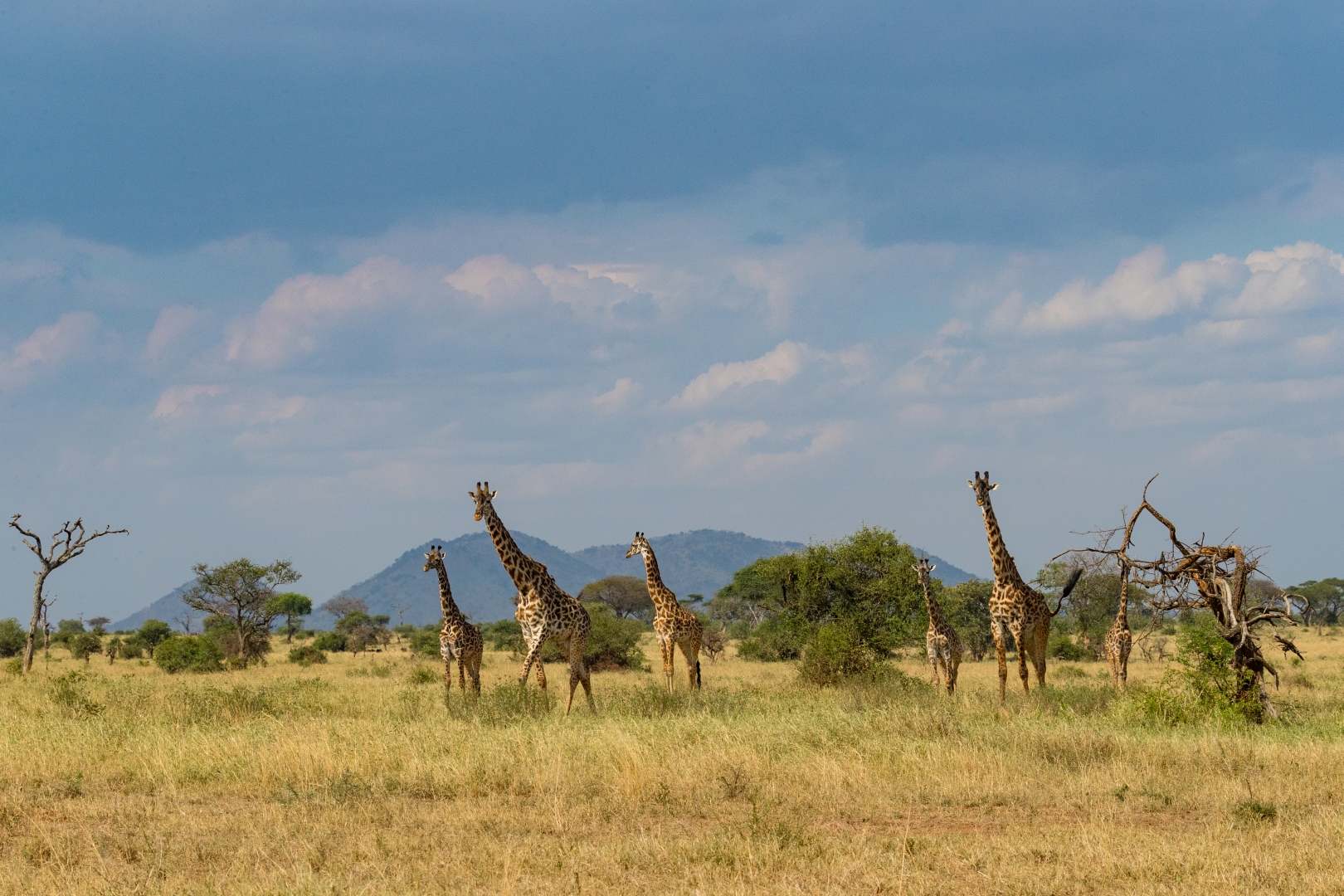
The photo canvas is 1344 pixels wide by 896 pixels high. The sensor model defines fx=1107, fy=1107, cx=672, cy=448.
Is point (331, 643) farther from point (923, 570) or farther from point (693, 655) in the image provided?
point (923, 570)

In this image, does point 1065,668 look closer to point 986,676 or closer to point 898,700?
point 986,676

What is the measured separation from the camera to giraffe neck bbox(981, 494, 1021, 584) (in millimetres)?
18969

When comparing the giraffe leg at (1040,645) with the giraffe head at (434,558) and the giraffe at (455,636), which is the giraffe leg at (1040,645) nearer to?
the giraffe at (455,636)

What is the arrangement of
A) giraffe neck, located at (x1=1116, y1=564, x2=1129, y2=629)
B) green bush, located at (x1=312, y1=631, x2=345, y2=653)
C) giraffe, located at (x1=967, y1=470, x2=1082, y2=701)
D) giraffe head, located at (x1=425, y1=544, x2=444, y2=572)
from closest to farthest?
giraffe neck, located at (x1=1116, y1=564, x2=1129, y2=629) < giraffe, located at (x1=967, y1=470, x2=1082, y2=701) < giraffe head, located at (x1=425, y1=544, x2=444, y2=572) < green bush, located at (x1=312, y1=631, x2=345, y2=653)

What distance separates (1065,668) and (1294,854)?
25.1 m

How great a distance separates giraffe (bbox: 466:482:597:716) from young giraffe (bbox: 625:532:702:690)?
2.95 metres

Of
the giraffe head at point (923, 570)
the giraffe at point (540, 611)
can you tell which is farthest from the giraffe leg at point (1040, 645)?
the giraffe at point (540, 611)

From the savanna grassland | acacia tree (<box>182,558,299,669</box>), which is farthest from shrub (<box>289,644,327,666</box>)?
the savanna grassland

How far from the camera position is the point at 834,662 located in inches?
892

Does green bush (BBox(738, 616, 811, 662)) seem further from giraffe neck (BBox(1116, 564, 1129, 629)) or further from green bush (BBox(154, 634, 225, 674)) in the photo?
green bush (BBox(154, 634, 225, 674))

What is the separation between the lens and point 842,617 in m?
26.6

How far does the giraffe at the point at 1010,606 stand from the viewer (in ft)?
60.7

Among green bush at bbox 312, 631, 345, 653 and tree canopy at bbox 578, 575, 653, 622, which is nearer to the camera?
green bush at bbox 312, 631, 345, 653

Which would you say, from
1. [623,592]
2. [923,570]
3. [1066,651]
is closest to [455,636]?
[923,570]
